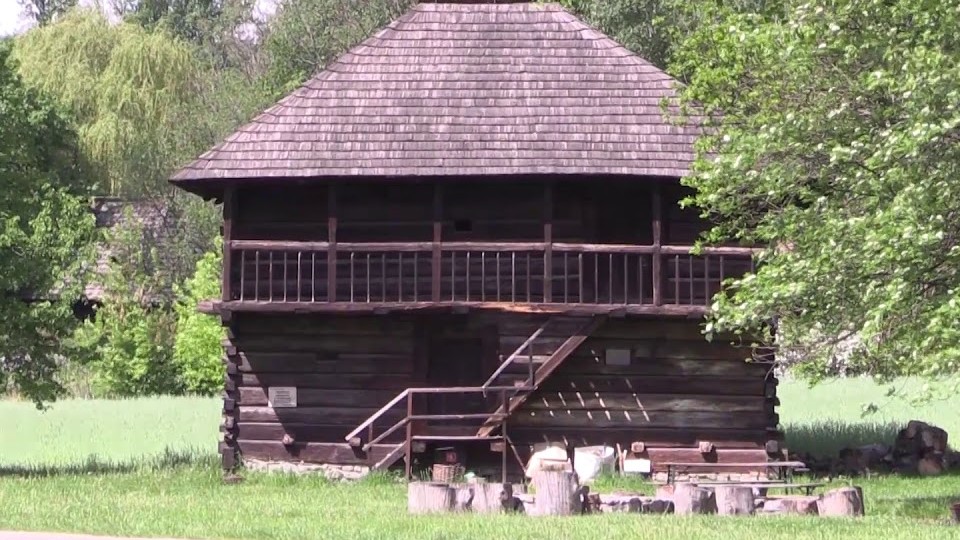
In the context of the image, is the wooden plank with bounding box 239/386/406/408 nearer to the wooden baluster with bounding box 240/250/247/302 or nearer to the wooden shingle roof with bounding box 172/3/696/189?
the wooden baluster with bounding box 240/250/247/302

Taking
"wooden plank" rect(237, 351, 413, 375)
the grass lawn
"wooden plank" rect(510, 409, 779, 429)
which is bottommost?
the grass lawn

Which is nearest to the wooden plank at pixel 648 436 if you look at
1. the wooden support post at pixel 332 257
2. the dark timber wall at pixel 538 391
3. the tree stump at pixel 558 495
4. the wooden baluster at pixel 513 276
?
the dark timber wall at pixel 538 391

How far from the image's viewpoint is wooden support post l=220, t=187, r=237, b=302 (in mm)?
25898

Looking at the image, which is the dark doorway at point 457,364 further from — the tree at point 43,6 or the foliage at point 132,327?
the tree at point 43,6

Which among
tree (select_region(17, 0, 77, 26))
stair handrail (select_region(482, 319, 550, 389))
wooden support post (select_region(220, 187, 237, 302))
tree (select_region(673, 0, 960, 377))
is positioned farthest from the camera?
tree (select_region(17, 0, 77, 26))

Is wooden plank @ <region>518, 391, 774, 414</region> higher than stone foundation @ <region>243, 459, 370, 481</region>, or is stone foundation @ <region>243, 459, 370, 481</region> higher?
wooden plank @ <region>518, 391, 774, 414</region>

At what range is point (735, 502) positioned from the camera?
20.2m

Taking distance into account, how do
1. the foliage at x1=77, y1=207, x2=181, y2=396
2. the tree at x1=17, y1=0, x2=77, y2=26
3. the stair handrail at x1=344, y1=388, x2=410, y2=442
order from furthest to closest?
1. the tree at x1=17, y1=0, x2=77, y2=26
2. the foliage at x1=77, y1=207, x2=181, y2=396
3. the stair handrail at x1=344, y1=388, x2=410, y2=442

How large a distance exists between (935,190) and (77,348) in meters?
14.6

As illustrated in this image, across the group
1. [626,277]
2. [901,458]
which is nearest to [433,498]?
[626,277]

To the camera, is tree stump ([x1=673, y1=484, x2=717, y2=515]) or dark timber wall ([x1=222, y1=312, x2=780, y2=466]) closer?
tree stump ([x1=673, y1=484, x2=717, y2=515])

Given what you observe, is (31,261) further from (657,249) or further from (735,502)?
(735,502)

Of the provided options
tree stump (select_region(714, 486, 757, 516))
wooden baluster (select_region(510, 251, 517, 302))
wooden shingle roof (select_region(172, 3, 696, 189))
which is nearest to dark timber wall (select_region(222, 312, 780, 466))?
wooden baluster (select_region(510, 251, 517, 302))

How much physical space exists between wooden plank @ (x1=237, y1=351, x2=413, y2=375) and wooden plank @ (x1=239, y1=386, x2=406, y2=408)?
287mm
